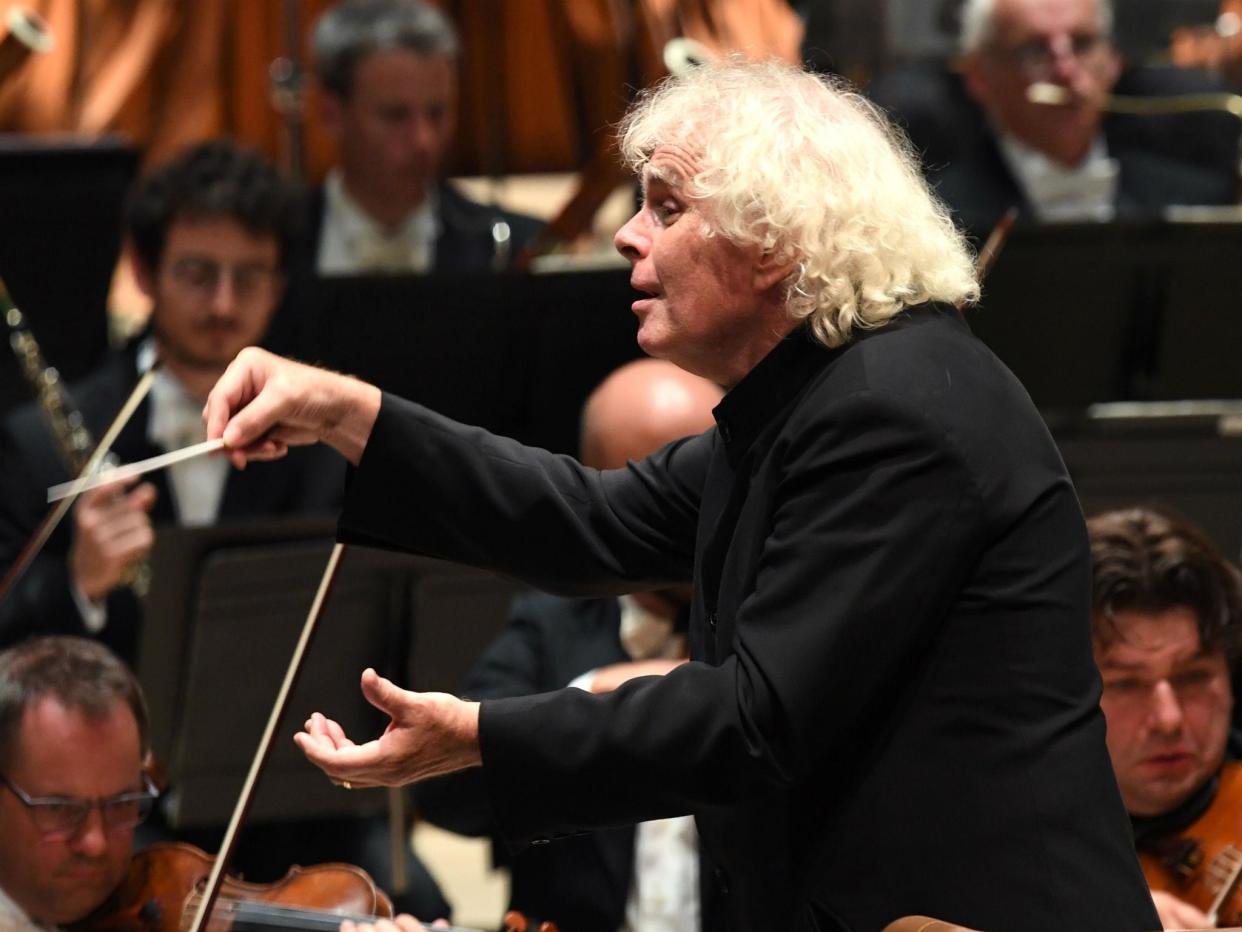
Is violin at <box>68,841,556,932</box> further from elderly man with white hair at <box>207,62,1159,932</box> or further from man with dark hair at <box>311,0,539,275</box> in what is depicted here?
man with dark hair at <box>311,0,539,275</box>

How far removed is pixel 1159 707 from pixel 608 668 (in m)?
0.66

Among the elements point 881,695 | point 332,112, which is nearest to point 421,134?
point 332,112

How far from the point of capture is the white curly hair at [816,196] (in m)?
1.48

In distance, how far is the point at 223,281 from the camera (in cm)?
330

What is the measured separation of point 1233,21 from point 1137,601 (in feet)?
9.27

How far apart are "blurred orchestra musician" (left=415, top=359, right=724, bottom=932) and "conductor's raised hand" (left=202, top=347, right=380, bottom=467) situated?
70 cm

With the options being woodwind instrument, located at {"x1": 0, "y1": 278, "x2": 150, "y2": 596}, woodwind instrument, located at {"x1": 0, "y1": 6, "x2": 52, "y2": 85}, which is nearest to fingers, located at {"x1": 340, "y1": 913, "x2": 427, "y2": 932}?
woodwind instrument, located at {"x1": 0, "y1": 278, "x2": 150, "y2": 596}

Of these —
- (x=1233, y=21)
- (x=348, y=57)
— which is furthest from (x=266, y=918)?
(x=1233, y=21)

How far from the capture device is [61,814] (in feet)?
6.61

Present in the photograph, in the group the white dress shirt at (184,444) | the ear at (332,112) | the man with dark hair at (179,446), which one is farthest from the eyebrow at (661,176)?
the ear at (332,112)

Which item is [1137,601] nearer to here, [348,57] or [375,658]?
[375,658]

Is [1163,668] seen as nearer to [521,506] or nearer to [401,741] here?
[521,506]

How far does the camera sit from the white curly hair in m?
1.48

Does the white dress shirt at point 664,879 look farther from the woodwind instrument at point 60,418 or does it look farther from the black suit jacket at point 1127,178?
the black suit jacket at point 1127,178
